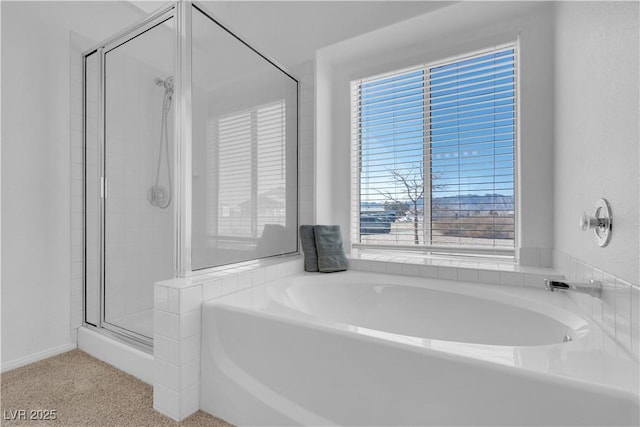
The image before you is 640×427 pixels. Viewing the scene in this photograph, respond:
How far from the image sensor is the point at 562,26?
170 centimetres

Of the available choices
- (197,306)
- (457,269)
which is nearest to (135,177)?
(197,306)

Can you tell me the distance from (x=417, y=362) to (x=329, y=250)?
51.0 inches

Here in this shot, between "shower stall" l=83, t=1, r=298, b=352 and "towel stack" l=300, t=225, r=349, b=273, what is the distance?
0.21 meters

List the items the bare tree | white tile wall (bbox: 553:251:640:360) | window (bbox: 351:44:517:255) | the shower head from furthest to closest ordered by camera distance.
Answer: the bare tree → window (bbox: 351:44:517:255) → the shower head → white tile wall (bbox: 553:251:640:360)

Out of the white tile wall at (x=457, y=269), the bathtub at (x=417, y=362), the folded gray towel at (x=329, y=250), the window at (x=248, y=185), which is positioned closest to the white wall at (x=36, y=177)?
the window at (x=248, y=185)

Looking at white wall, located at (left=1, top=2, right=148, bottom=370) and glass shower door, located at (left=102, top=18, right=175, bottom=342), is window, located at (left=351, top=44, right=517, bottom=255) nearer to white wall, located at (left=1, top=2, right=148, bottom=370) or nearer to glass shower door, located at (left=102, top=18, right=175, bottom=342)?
glass shower door, located at (left=102, top=18, right=175, bottom=342)

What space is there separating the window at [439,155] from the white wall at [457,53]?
0.31ft

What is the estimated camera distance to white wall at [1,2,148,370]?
5.98 feet

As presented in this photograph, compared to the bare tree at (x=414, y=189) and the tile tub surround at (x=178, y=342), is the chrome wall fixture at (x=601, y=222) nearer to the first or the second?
the bare tree at (x=414, y=189)

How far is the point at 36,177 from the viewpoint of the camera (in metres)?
1.93

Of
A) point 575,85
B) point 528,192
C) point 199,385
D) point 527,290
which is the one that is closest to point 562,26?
point 575,85

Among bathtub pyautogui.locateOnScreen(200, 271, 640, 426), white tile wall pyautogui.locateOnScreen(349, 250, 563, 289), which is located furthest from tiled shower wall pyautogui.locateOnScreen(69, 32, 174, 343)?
white tile wall pyautogui.locateOnScreen(349, 250, 563, 289)

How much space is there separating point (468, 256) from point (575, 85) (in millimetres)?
1191

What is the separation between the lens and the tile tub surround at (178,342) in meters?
1.35
